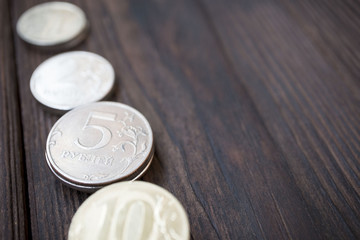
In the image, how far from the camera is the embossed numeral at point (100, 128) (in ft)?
2.14

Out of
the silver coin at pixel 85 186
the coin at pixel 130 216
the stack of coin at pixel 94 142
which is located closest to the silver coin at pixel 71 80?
the stack of coin at pixel 94 142

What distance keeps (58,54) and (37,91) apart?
0.14m

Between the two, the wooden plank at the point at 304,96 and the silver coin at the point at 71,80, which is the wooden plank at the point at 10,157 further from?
the wooden plank at the point at 304,96

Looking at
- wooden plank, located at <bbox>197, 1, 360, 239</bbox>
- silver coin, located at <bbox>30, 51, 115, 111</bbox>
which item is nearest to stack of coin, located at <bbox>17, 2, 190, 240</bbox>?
silver coin, located at <bbox>30, 51, 115, 111</bbox>

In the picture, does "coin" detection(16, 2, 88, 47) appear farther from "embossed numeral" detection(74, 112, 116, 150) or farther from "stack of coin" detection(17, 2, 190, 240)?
"embossed numeral" detection(74, 112, 116, 150)

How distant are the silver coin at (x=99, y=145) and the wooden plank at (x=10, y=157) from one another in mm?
74

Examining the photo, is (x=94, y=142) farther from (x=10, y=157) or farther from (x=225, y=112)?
(x=225, y=112)

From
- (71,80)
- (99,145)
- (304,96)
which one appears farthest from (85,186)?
(304,96)

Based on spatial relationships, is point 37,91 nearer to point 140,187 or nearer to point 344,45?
point 140,187

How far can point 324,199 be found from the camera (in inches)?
24.3

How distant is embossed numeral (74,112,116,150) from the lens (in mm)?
653

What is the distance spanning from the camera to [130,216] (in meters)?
0.53

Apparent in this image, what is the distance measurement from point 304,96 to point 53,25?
672 millimetres

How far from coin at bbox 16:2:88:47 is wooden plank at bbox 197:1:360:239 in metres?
0.36
